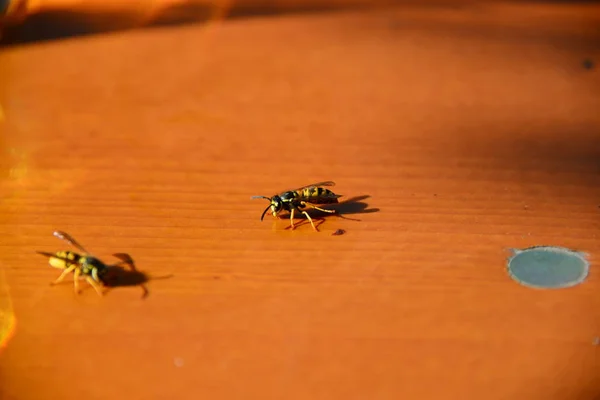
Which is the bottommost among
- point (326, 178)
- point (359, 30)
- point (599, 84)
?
point (326, 178)

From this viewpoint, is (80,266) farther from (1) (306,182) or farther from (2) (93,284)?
(1) (306,182)

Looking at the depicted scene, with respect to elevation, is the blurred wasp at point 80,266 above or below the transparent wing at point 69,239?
below

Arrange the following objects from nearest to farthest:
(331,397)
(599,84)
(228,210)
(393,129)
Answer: (331,397), (228,210), (393,129), (599,84)

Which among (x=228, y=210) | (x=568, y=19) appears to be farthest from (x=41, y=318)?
(x=568, y=19)

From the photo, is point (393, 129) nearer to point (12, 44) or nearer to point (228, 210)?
point (228, 210)

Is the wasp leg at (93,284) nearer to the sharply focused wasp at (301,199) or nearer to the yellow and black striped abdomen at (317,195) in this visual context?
the sharply focused wasp at (301,199)

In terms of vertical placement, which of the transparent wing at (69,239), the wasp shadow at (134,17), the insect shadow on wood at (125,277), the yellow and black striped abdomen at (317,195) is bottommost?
the insect shadow on wood at (125,277)

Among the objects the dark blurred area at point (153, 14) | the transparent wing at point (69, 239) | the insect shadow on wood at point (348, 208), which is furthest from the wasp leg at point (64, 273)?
the dark blurred area at point (153, 14)
